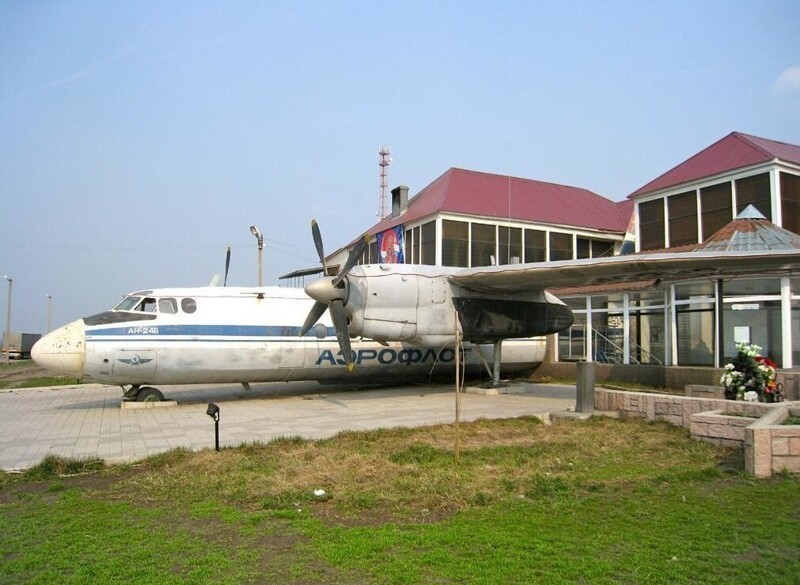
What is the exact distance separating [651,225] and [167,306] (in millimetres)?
20668

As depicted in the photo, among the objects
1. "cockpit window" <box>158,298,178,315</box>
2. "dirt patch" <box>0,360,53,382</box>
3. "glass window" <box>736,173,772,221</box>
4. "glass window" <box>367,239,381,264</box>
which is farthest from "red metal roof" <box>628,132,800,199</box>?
"dirt patch" <box>0,360,53,382</box>

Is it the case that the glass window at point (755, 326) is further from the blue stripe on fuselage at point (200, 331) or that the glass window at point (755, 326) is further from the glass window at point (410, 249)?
the glass window at point (410, 249)

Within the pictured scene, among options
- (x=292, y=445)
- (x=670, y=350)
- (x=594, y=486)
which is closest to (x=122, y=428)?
(x=292, y=445)

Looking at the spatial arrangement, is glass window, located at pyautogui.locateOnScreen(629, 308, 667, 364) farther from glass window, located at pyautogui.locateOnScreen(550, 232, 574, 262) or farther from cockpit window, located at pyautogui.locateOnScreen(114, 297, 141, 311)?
cockpit window, located at pyautogui.locateOnScreen(114, 297, 141, 311)

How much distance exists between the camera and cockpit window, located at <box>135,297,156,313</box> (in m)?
15.3

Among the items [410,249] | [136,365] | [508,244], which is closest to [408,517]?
[136,365]

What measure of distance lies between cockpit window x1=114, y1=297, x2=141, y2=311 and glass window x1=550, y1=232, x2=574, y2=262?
21.0 metres

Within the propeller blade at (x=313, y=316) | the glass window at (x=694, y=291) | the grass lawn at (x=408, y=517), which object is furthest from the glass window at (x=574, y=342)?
the grass lawn at (x=408, y=517)

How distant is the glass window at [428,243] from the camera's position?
27.7 metres

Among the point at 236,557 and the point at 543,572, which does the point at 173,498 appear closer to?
the point at 236,557

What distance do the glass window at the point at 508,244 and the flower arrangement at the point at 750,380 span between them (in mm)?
17634

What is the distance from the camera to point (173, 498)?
701cm

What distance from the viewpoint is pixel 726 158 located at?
23.0 m

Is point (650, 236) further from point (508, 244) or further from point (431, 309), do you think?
point (431, 309)
